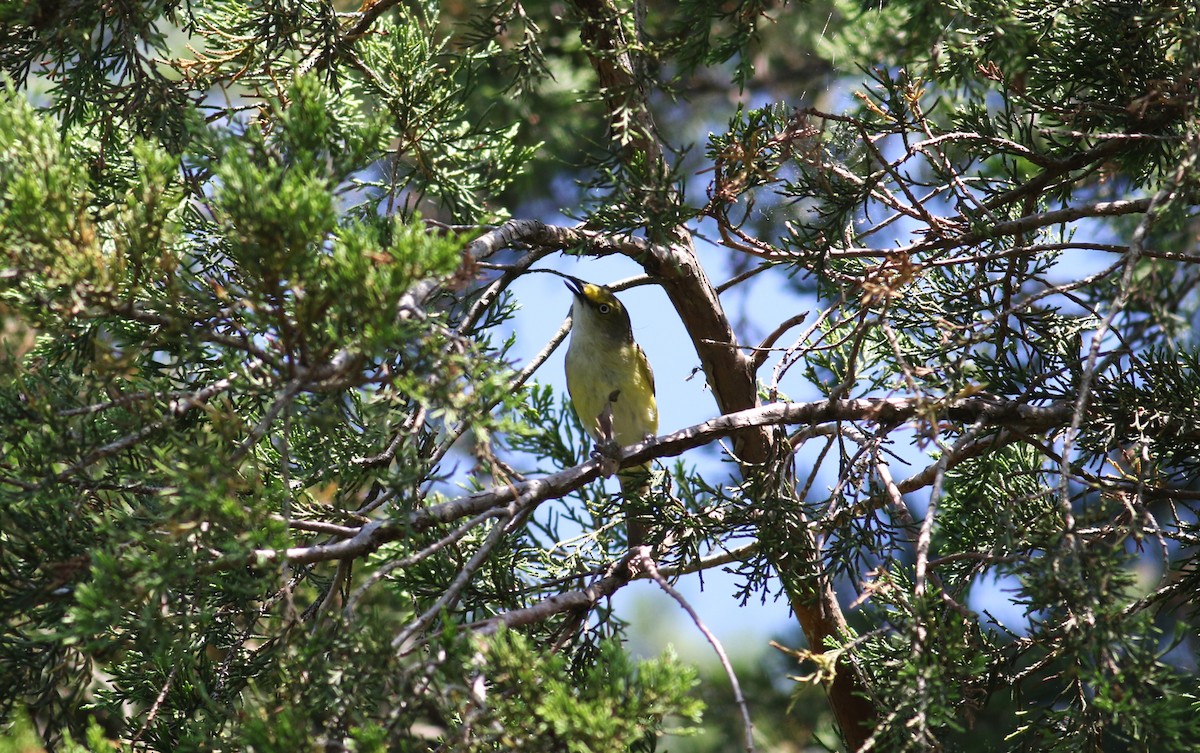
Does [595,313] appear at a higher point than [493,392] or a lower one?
higher

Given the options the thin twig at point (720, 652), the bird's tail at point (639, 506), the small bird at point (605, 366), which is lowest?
the thin twig at point (720, 652)

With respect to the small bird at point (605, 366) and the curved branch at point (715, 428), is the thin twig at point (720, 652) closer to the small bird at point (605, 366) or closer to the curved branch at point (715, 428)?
the curved branch at point (715, 428)

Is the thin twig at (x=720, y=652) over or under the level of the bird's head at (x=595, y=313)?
under

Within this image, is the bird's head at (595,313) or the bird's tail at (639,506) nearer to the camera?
the bird's tail at (639,506)

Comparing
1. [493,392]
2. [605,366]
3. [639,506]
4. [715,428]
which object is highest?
[605,366]

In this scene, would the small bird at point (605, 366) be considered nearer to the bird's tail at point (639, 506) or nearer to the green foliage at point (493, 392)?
the green foliage at point (493, 392)

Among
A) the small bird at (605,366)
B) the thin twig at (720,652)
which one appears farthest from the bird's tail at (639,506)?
the small bird at (605,366)

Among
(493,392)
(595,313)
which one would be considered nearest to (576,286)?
(595,313)

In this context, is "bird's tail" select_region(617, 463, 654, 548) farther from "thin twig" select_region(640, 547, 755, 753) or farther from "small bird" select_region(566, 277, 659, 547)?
"small bird" select_region(566, 277, 659, 547)

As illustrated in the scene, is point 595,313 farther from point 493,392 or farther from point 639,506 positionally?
point 493,392

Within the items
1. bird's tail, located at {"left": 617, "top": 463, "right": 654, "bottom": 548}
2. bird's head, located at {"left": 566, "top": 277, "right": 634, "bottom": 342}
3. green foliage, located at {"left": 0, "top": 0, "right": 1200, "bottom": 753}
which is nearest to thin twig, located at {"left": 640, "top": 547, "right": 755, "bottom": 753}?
green foliage, located at {"left": 0, "top": 0, "right": 1200, "bottom": 753}

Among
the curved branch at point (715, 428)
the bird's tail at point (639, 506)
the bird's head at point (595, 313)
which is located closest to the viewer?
the curved branch at point (715, 428)

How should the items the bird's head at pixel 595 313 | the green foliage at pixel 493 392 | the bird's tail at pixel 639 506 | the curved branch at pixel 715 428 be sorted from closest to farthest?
the green foliage at pixel 493 392 → the curved branch at pixel 715 428 → the bird's tail at pixel 639 506 → the bird's head at pixel 595 313

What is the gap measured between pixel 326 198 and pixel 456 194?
1.69 metres
